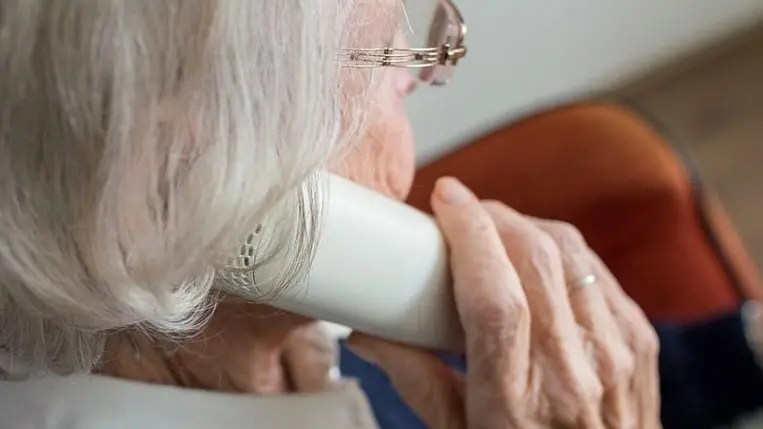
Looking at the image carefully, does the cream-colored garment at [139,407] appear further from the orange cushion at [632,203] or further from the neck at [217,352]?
the orange cushion at [632,203]

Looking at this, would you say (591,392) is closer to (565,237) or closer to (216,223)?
(565,237)

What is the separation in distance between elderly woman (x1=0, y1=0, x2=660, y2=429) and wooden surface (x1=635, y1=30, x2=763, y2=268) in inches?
42.4

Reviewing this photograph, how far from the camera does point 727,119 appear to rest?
190 cm

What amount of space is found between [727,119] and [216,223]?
167 cm

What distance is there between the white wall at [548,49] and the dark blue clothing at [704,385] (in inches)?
26.2

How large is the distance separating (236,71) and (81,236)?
11 centimetres

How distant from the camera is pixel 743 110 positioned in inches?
75.0

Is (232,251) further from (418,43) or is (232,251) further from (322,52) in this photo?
(418,43)

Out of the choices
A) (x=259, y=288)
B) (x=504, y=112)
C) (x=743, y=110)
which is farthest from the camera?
(x=743, y=110)

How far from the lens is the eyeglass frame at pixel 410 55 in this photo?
51 centimetres

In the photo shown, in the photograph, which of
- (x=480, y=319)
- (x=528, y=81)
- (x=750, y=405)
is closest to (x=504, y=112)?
(x=528, y=81)

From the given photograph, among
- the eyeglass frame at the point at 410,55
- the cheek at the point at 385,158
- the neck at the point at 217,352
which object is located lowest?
the neck at the point at 217,352

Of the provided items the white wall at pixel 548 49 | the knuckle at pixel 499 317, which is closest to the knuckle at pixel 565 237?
the knuckle at pixel 499 317

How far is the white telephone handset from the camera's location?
60cm
